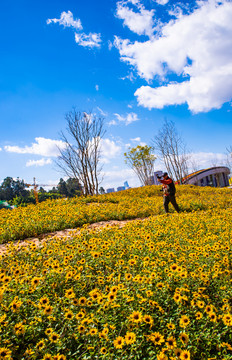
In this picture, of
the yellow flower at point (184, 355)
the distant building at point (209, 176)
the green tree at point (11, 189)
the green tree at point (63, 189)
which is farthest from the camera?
the green tree at point (63, 189)

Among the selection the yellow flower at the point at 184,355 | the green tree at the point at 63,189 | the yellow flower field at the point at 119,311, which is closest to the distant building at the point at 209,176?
the green tree at the point at 63,189

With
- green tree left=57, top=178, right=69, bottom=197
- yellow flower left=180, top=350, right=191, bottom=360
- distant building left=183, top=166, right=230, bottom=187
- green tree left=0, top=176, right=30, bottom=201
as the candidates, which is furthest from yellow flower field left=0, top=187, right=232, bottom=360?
green tree left=57, top=178, right=69, bottom=197

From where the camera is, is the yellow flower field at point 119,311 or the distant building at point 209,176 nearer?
the yellow flower field at point 119,311

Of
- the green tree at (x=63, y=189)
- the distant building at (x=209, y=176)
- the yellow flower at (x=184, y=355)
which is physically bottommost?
the yellow flower at (x=184, y=355)

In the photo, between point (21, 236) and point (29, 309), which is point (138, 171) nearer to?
point (21, 236)

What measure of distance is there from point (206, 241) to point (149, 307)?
2632 mm

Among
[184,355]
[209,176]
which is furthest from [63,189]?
[184,355]

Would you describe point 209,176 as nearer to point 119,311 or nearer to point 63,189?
point 63,189

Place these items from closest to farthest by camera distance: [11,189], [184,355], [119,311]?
[184,355] < [119,311] < [11,189]

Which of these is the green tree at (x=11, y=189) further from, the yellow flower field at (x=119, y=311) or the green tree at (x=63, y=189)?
the yellow flower field at (x=119, y=311)

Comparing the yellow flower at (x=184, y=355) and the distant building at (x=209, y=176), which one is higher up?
the distant building at (x=209, y=176)

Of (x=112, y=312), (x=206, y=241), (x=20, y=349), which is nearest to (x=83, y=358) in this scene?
(x=112, y=312)

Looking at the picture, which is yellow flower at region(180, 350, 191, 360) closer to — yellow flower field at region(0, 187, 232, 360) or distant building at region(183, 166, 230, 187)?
yellow flower field at region(0, 187, 232, 360)

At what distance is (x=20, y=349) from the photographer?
6.89 feet
